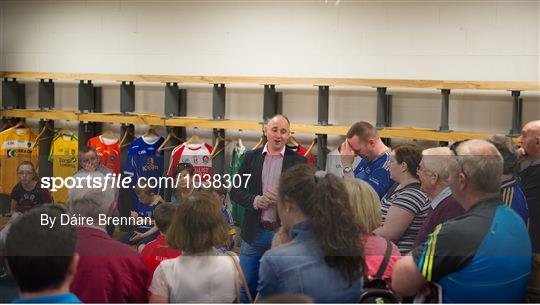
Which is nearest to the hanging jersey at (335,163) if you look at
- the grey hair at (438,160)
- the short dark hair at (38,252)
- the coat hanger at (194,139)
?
the grey hair at (438,160)

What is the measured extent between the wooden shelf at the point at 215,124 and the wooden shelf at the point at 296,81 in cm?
30

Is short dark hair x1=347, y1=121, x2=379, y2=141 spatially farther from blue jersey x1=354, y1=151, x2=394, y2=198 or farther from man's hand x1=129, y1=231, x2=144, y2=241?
man's hand x1=129, y1=231, x2=144, y2=241

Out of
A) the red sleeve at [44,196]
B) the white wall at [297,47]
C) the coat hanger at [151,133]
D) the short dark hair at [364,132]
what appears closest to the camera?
the red sleeve at [44,196]

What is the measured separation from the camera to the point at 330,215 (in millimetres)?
2195

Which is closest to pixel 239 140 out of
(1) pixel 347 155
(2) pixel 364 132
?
(2) pixel 364 132

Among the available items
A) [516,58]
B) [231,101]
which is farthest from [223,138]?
[516,58]

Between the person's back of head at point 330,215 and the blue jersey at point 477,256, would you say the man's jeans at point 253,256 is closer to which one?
the person's back of head at point 330,215

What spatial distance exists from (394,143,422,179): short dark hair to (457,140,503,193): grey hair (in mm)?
196

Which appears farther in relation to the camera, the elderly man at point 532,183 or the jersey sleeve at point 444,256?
the elderly man at point 532,183

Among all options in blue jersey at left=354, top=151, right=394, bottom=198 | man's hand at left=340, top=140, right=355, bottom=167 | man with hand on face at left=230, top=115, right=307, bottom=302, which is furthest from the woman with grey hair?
man with hand on face at left=230, top=115, right=307, bottom=302

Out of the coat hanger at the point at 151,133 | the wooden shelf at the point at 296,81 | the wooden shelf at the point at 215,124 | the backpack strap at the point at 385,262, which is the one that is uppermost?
the wooden shelf at the point at 296,81

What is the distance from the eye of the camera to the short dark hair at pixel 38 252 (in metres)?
1.92

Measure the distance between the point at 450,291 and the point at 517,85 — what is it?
300 cm

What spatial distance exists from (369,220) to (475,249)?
354 millimetres
